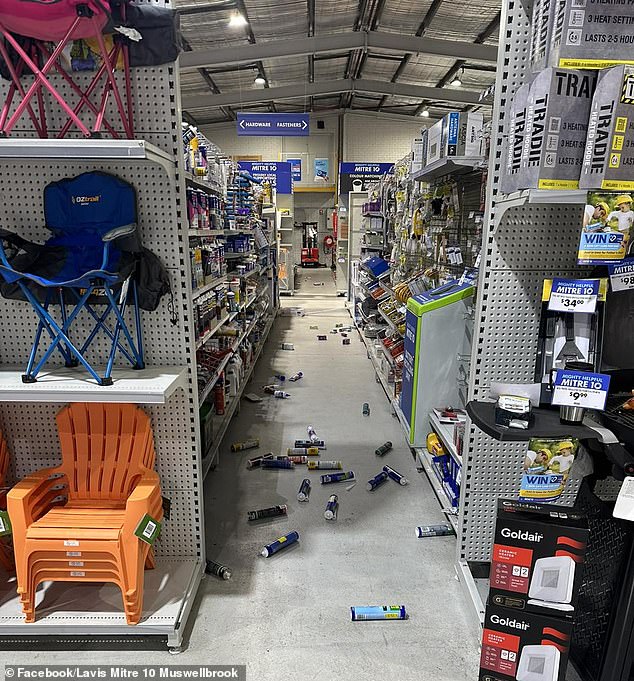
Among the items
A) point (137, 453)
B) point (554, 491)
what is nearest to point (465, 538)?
point (554, 491)

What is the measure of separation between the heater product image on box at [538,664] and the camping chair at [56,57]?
242cm

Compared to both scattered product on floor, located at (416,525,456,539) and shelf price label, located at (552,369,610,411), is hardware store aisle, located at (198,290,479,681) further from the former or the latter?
shelf price label, located at (552,369,610,411)

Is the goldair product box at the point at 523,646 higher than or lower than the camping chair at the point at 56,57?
lower

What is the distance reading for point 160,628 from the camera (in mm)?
1970

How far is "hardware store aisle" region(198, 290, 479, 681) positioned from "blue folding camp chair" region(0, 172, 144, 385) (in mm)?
1228

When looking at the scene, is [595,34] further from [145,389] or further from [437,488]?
[437,488]

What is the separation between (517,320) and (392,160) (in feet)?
48.6

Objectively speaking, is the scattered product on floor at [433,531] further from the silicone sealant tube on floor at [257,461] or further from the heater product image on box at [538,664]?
the silicone sealant tube on floor at [257,461]

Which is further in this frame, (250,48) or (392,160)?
(392,160)

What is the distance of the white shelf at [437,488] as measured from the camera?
2.65m

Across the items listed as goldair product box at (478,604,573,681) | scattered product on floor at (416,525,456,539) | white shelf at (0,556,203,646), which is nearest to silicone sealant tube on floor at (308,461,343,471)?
scattered product on floor at (416,525,456,539)

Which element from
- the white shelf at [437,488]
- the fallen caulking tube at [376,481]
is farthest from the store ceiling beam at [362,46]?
the fallen caulking tube at [376,481]

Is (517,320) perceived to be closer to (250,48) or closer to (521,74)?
(521,74)

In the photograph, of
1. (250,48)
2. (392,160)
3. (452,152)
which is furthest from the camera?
(392,160)
